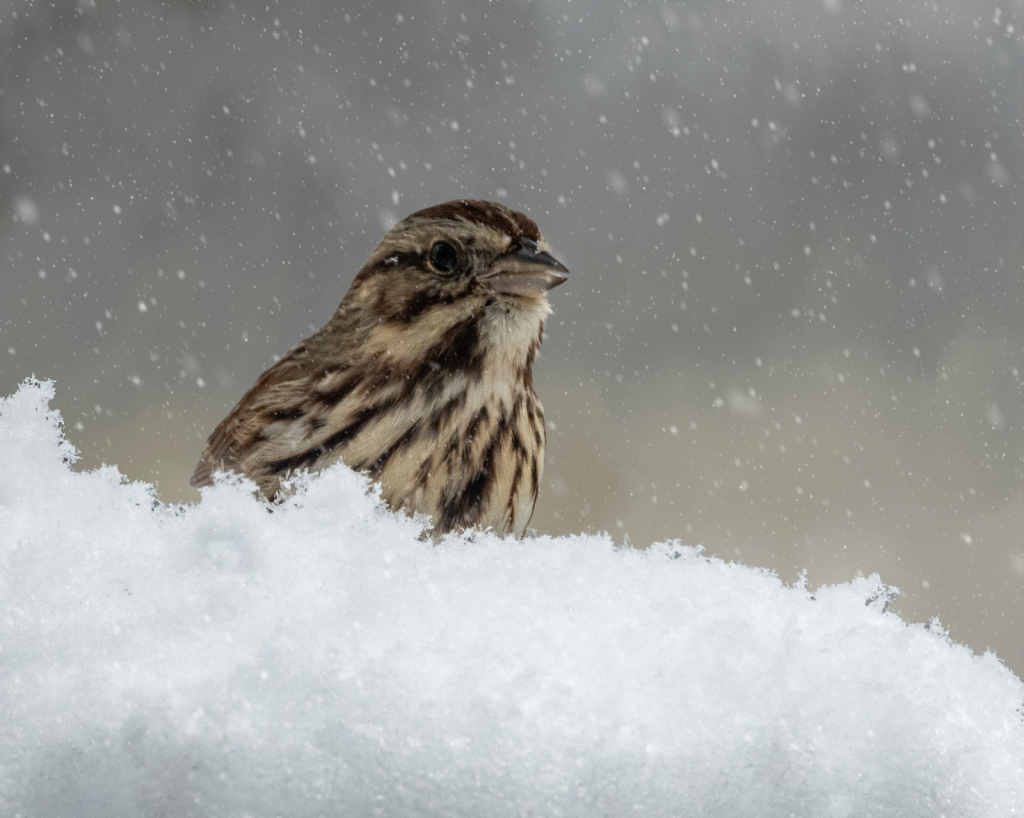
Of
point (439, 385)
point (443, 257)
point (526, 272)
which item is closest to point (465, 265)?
point (443, 257)

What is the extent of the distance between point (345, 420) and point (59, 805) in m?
1.75

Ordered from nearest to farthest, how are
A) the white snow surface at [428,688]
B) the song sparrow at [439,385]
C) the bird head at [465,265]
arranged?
the white snow surface at [428,688], the song sparrow at [439,385], the bird head at [465,265]

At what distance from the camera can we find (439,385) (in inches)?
107

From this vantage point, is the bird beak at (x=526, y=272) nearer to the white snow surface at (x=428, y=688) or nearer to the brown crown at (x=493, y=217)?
the brown crown at (x=493, y=217)

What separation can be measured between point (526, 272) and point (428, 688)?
1809mm

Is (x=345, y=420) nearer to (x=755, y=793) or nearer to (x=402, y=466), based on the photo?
(x=402, y=466)

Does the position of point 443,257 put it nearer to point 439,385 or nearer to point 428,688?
point 439,385

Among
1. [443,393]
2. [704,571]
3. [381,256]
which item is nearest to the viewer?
[704,571]

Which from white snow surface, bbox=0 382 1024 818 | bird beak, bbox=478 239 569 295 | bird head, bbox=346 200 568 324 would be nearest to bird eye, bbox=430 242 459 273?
bird head, bbox=346 200 568 324

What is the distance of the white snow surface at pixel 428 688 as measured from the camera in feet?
3.20

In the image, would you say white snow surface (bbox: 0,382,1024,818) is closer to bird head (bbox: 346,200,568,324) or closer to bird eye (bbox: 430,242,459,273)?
bird head (bbox: 346,200,568,324)

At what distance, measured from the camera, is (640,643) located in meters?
1.10

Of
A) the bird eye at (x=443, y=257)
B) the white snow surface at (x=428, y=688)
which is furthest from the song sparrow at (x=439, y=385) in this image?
the white snow surface at (x=428, y=688)

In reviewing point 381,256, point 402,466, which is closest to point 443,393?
point 402,466
